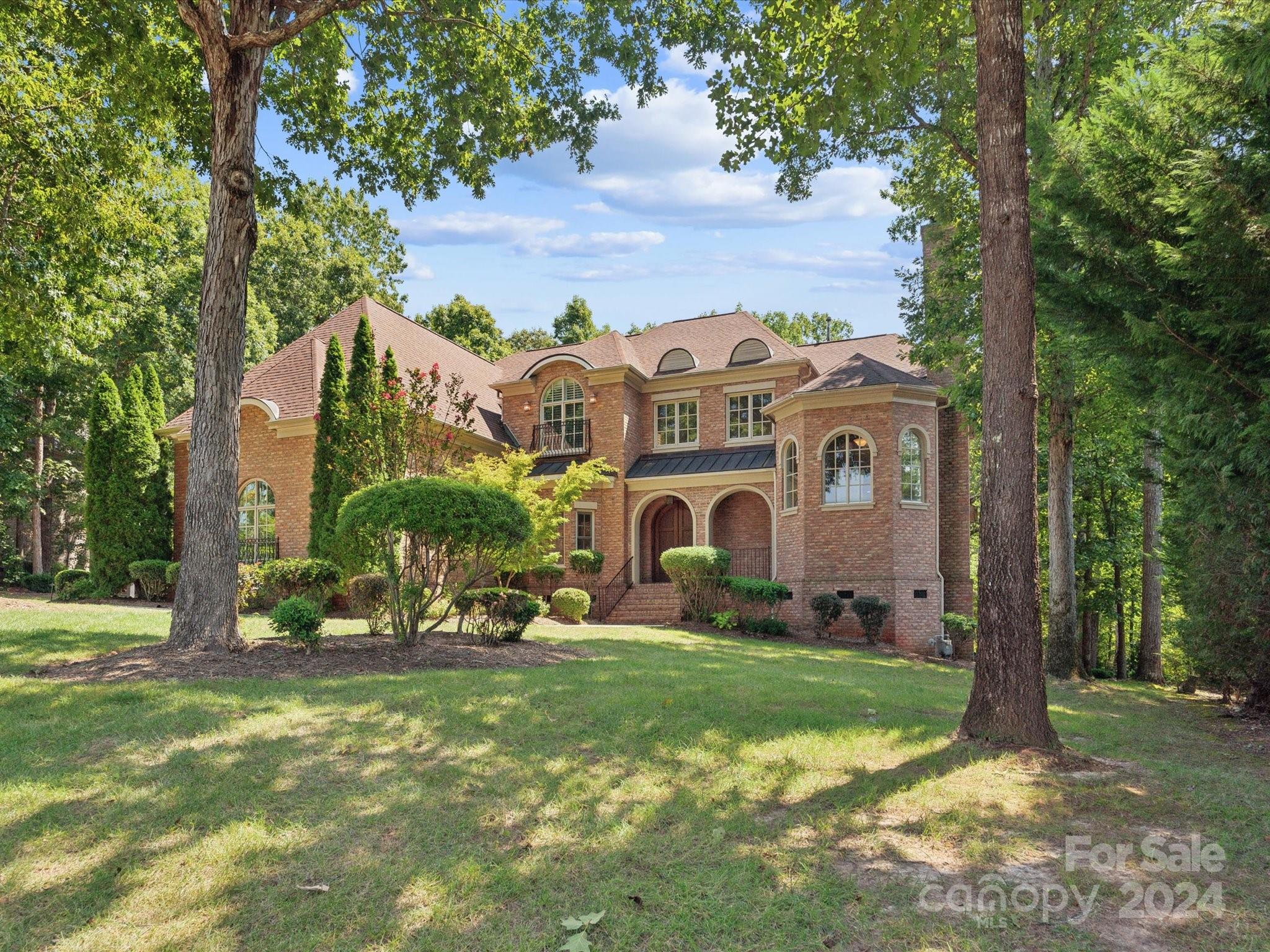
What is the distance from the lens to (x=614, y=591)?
20.5 metres

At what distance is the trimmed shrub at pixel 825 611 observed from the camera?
1664 cm

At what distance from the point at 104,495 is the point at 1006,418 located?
20034 millimetres

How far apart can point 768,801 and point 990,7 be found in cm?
578

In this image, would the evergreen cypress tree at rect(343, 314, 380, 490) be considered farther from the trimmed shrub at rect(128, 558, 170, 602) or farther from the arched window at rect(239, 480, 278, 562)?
the trimmed shrub at rect(128, 558, 170, 602)

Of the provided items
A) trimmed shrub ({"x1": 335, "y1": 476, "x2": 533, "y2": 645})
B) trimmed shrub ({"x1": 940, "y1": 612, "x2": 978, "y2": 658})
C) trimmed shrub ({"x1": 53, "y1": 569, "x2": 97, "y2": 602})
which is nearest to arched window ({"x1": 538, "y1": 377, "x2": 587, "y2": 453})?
trimmed shrub ({"x1": 940, "y1": 612, "x2": 978, "y2": 658})

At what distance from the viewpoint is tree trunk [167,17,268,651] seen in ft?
26.5

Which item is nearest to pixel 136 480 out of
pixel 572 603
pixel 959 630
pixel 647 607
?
pixel 572 603

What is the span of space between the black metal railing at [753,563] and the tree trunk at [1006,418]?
1450 cm

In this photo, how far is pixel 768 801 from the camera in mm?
4332

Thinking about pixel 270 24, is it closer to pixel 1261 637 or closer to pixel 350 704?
pixel 350 704

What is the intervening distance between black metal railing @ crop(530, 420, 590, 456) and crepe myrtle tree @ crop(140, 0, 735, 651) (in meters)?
10.1

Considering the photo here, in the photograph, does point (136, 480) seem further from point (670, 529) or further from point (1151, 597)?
point (1151, 597)

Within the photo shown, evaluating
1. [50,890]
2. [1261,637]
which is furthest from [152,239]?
[1261,637]

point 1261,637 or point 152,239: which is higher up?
point 152,239
